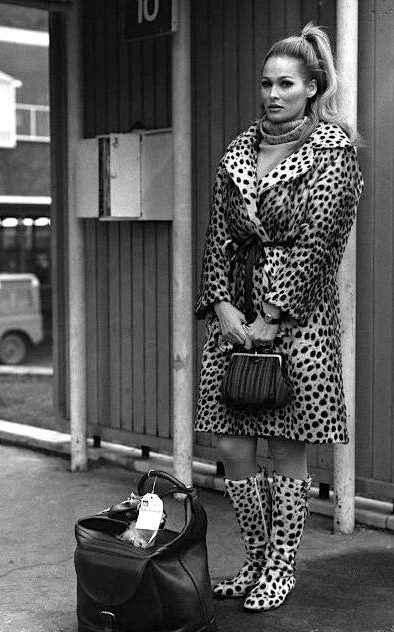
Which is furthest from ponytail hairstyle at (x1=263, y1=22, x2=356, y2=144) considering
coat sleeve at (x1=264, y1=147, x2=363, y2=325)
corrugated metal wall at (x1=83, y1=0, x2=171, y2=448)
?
corrugated metal wall at (x1=83, y1=0, x2=171, y2=448)

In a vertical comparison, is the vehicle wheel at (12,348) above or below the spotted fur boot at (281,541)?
below

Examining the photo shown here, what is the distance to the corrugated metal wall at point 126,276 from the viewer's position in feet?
23.0

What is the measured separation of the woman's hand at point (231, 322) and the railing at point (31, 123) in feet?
95.5

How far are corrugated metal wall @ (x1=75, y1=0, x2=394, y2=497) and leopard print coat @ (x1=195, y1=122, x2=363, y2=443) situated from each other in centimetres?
119

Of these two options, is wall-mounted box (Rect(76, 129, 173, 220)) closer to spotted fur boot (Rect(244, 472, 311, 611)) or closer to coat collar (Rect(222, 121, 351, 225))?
coat collar (Rect(222, 121, 351, 225))

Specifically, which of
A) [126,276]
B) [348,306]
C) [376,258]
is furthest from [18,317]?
[348,306]

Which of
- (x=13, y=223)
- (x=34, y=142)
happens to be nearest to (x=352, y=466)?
(x=13, y=223)

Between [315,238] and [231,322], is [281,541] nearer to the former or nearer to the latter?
[231,322]

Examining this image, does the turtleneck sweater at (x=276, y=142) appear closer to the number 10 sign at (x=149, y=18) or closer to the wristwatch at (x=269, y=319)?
the wristwatch at (x=269, y=319)

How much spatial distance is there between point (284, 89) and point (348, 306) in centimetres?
137

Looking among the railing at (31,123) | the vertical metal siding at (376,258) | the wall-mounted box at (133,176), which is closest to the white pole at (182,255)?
the wall-mounted box at (133,176)

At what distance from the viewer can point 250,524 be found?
4.66m

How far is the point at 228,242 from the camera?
15.1ft

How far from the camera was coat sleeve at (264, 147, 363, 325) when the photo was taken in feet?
14.4
